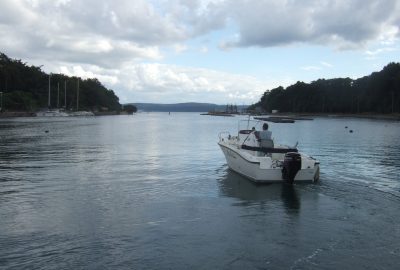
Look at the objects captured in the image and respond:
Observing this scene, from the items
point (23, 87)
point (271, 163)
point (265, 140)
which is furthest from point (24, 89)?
point (271, 163)

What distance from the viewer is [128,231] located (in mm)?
13117

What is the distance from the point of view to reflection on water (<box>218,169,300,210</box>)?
17.5 m

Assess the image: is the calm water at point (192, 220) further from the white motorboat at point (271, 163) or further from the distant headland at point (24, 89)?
the distant headland at point (24, 89)

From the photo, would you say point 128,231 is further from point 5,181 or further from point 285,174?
point 5,181

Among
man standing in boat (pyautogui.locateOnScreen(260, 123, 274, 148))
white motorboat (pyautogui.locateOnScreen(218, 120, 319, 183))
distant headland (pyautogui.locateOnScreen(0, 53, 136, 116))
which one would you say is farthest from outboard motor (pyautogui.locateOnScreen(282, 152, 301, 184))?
distant headland (pyautogui.locateOnScreen(0, 53, 136, 116))

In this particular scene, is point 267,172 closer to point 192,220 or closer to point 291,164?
point 291,164

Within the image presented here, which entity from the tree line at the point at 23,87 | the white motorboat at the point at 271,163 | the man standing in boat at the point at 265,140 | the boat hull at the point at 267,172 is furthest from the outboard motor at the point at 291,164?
the tree line at the point at 23,87

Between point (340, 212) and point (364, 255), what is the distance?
4494mm

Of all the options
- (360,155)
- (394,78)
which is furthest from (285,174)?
(394,78)

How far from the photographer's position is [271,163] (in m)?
20.8

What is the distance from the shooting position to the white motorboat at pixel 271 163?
65.0 ft

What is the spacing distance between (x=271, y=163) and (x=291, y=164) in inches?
49.9

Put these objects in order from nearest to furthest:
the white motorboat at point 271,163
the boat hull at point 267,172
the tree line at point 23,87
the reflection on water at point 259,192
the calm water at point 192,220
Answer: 1. the calm water at point 192,220
2. the reflection on water at point 259,192
3. the white motorboat at point 271,163
4. the boat hull at point 267,172
5. the tree line at point 23,87

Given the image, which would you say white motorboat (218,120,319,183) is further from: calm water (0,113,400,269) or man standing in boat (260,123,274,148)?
calm water (0,113,400,269)
